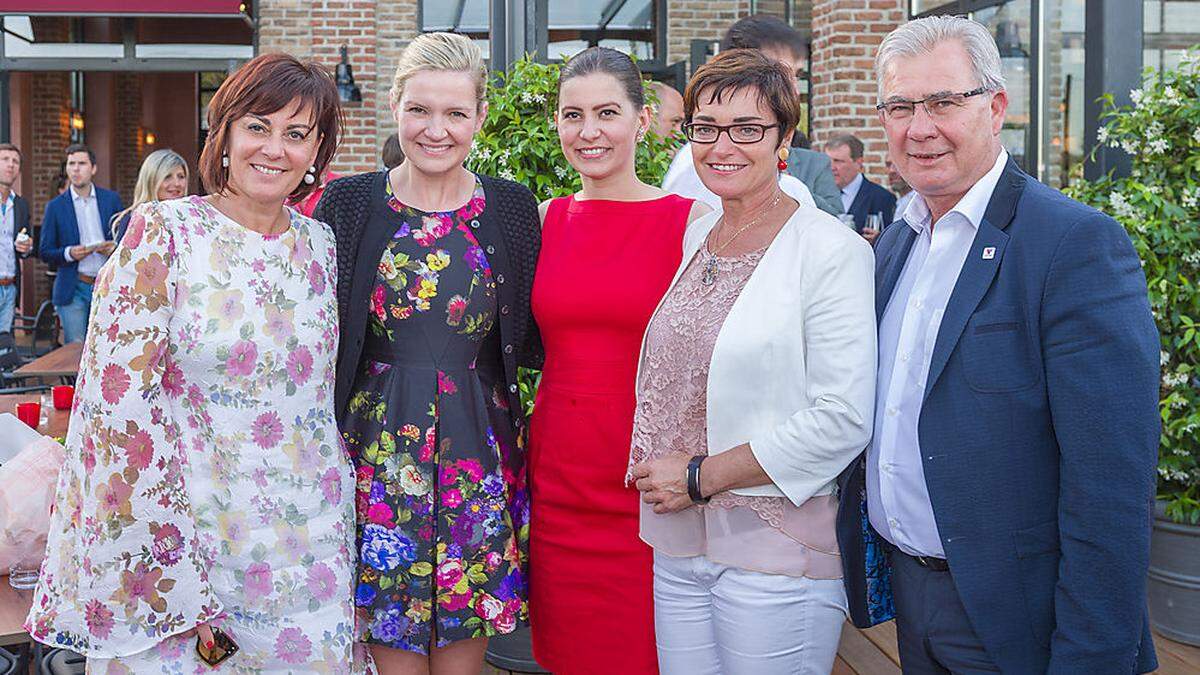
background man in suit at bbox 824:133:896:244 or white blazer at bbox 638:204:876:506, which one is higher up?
background man in suit at bbox 824:133:896:244

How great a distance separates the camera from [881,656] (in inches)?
155

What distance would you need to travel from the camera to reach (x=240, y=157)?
213 cm

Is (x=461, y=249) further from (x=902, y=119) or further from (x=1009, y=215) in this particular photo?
(x=1009, y=215)

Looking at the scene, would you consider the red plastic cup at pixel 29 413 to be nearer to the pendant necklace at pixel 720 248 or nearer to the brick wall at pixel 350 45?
the pendant necklace at pixel 720 248

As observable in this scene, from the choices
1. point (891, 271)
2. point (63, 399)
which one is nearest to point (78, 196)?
point (63, 399)

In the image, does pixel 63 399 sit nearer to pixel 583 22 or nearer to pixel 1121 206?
pixel 1121 206

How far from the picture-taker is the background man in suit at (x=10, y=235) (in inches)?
349

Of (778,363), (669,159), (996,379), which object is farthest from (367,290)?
(669,159)

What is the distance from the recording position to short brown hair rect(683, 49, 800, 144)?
2.18 meters

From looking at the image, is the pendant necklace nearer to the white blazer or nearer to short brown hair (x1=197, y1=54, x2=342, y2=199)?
the white blazer

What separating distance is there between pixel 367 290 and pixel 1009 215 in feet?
4.23

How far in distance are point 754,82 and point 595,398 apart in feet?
2.61

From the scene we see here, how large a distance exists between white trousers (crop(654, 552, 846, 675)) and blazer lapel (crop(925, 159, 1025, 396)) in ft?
1.56

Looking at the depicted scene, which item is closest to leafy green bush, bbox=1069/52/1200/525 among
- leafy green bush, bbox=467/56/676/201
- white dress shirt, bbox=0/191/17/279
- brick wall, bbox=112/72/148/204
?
leafy green bush, bbox=467/56/676/201
